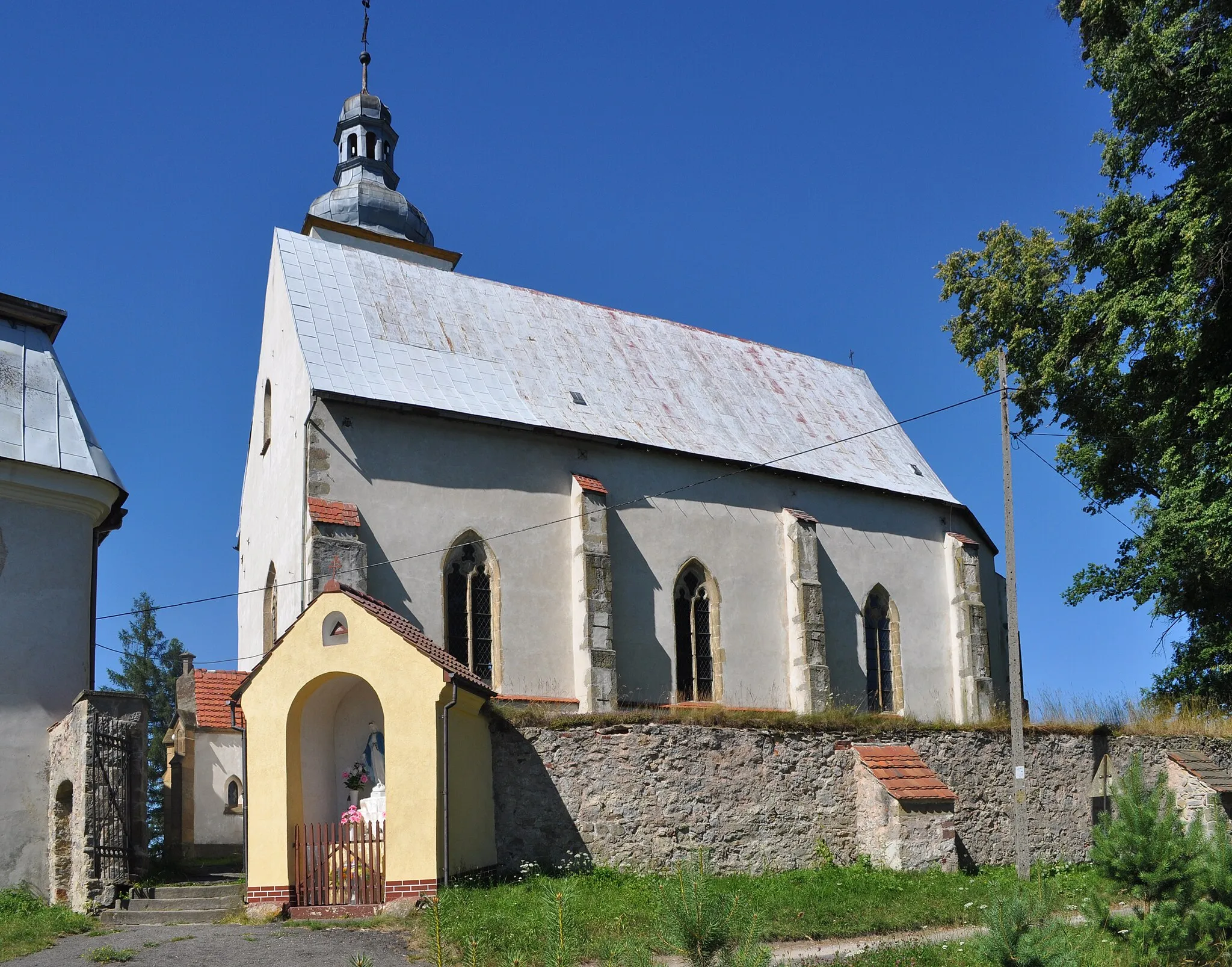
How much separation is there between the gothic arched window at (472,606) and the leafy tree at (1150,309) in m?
10.00

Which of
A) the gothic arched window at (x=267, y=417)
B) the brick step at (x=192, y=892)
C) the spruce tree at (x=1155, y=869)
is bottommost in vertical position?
the brick step at (x=192, y=892)

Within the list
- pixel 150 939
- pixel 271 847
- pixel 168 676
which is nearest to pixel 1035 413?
pixel 271 847

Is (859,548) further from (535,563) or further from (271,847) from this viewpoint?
(271,847)

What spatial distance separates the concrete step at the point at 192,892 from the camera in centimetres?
1486

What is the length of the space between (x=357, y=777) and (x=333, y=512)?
206 inches

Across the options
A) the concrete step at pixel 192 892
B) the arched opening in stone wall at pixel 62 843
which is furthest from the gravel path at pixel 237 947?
the arched opening in stone wall at pixel 62 843

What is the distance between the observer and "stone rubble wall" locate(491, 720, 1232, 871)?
16.3 m

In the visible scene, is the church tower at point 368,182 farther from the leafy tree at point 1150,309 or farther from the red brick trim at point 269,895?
the red brick trim at point 269,895

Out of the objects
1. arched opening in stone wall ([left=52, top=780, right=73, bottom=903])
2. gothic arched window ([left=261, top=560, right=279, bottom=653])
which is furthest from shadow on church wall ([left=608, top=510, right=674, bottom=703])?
arched opening in stone wall ([left=52, top=780, right=73, bottom=903])

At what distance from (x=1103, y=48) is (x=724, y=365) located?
38.0ft

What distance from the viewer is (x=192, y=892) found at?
14945 mm

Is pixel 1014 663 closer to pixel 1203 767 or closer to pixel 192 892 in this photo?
pixel 1203 767

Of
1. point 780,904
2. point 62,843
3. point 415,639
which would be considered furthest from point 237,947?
point 780,904

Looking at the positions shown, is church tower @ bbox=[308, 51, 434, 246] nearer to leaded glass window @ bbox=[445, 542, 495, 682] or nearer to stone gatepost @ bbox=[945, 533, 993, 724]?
leaded glass window @ bbox=[445, 542, 495, 682]
